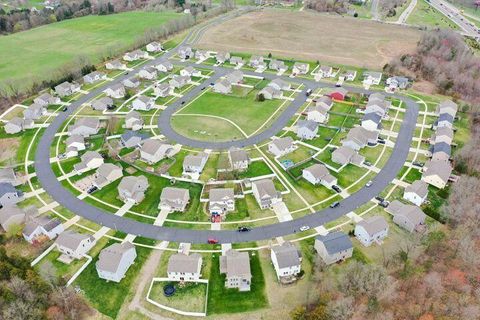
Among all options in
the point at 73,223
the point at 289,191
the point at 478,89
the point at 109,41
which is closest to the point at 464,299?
the point at 289,191

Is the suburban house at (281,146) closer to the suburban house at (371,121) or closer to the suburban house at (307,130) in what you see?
the suburban house at (307,130)

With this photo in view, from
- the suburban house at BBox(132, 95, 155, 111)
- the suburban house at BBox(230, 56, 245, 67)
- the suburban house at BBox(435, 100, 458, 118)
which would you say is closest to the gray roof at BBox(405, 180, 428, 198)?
the suburban house at BBox(435, 100, 458, 118)

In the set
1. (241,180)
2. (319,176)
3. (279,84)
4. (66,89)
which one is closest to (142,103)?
(66,89)

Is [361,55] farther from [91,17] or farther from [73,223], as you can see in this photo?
[91,17]

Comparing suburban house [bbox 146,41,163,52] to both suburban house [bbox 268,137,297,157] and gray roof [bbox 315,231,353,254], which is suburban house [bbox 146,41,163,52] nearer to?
suburban house [bbox 268,137,297,157]

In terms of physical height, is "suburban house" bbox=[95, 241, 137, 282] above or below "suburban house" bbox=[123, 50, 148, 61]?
below

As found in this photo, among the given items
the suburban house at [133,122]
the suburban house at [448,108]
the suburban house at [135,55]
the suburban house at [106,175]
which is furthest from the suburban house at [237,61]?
the suburban house at [106,175]
